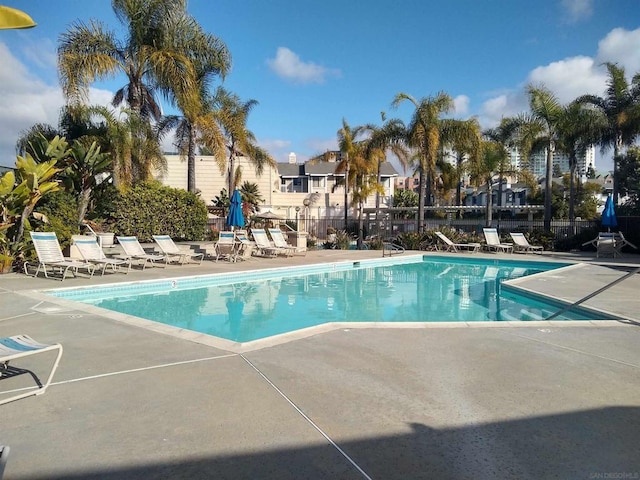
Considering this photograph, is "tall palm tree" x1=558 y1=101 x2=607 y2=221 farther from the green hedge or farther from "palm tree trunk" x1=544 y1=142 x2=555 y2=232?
the green hedge

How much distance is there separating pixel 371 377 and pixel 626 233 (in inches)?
822

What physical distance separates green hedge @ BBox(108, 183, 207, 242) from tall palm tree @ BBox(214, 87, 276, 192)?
13.0 feet

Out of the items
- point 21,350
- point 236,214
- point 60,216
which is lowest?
point 21,350

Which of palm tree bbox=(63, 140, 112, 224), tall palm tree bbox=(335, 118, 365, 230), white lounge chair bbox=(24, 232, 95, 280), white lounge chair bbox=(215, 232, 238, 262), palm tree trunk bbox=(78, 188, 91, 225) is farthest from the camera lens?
tall palm tree bbox=(335, 118, 365, 230)

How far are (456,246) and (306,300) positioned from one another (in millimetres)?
12395

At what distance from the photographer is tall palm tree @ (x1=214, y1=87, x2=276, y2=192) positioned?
22.8 m

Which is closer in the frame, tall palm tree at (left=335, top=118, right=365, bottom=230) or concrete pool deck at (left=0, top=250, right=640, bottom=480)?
concrete pool deck at (left=0, top=250, right=640, bottom=480)

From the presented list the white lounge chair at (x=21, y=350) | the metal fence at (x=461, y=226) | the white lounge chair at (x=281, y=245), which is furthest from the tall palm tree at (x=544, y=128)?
the white lounge chair at (x=21, y=350)

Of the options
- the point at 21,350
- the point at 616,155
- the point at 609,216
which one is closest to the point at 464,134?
the point at 609,216

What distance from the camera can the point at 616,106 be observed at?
72.8ft

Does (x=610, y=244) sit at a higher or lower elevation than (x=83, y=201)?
lower

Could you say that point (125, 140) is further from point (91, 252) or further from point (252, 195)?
point (252, 195)

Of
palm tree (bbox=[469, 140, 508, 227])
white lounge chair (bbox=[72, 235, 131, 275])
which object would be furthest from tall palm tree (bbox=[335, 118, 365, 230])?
white lounge chair (bbox=[72, 235, 131, 275])

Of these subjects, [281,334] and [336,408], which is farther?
[281,334]
